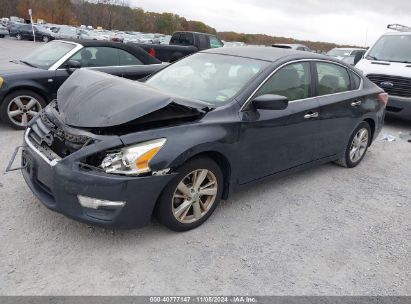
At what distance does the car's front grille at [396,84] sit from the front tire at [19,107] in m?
6.79

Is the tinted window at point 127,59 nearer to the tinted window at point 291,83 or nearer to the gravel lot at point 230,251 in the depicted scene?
the gravel lot at point 230,251

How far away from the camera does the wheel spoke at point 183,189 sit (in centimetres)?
328

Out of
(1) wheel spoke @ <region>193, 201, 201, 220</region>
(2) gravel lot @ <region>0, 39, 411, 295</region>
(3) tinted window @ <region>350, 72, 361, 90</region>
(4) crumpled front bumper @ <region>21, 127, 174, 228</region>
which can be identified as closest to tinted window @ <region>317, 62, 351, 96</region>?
(3) tinted window @ <region>350, 72, 361, 90</region>

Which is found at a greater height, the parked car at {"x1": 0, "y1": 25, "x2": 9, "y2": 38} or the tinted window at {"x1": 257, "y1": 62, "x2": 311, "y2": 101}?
the tinted window at {"x1": 257, "y1": 62, "x2": 311, "y2": 101}

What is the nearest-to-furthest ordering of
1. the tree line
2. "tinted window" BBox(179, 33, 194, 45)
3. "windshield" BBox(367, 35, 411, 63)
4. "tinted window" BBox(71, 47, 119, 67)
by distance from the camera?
"tinted window" BBox(71, 47, 119, 67)
"windshield" BBox(367, 35, 411, 63)
"tinted window" BBox(179, 33, 194, 45)
the tree line

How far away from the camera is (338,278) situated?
9.99 feet

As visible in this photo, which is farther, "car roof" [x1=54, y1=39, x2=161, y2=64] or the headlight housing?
"car roof" [x1=54, y1=39, x2=161, y2=64]

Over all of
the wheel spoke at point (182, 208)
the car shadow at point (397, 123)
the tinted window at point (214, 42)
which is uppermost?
the tinted window at point (214, 42)

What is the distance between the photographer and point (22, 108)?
6191mm

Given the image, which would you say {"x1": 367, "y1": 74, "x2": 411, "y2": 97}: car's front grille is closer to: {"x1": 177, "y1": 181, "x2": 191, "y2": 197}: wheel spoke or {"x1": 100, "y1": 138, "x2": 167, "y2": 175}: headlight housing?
{"x1": 177, "y1": 181, "x2": 191, "y2": 197}: wheel spoke

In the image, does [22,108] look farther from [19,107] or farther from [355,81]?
[355,81]

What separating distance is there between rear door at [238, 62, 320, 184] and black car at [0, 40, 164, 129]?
381cm

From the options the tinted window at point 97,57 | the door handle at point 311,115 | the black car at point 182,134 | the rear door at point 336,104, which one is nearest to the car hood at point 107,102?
the black car at point 182,134

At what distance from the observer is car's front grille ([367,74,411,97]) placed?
801cm
